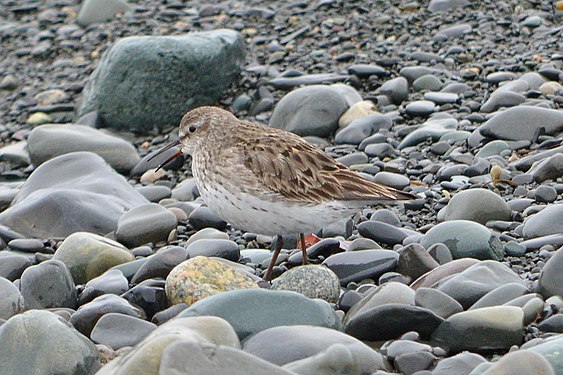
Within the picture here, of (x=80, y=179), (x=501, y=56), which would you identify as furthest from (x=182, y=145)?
(x=501, y=56)

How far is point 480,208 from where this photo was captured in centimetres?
711

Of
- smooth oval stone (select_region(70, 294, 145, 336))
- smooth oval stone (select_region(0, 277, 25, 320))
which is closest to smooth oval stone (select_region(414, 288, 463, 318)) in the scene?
smooth oval stone (select_region(70, 294, 145, 336))

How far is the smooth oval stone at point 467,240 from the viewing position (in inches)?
250

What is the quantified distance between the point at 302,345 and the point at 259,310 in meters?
0.42

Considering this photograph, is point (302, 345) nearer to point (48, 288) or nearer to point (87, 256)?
point (48, 288)

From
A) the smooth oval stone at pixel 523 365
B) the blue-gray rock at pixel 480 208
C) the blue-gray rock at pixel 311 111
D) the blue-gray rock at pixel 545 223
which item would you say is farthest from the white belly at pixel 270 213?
the blue-gray rock at pixel 311 111

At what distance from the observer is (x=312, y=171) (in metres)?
6.60

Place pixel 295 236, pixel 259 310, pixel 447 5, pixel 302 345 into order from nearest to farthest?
pixel 302 345 < pixel 259 310 < pixel 295 236 < pixel 447 5

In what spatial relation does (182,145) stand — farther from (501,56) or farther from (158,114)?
(501,56)

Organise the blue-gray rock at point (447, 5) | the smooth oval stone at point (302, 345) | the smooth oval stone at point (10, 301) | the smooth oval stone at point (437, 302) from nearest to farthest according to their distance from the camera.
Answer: the smooth oval stone at point (302, 345), the smooth oval stone at point (437, 302), the smooth oval stone at point (10, 301), the blue-gray rock at point (447, 5)

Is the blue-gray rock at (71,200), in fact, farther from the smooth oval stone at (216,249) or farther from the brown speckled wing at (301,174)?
the brown speckled wing at (301,174)

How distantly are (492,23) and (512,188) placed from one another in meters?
4.54

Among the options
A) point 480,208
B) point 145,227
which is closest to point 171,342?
point 480,208

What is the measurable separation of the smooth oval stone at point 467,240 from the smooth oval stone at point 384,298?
0.96 m
